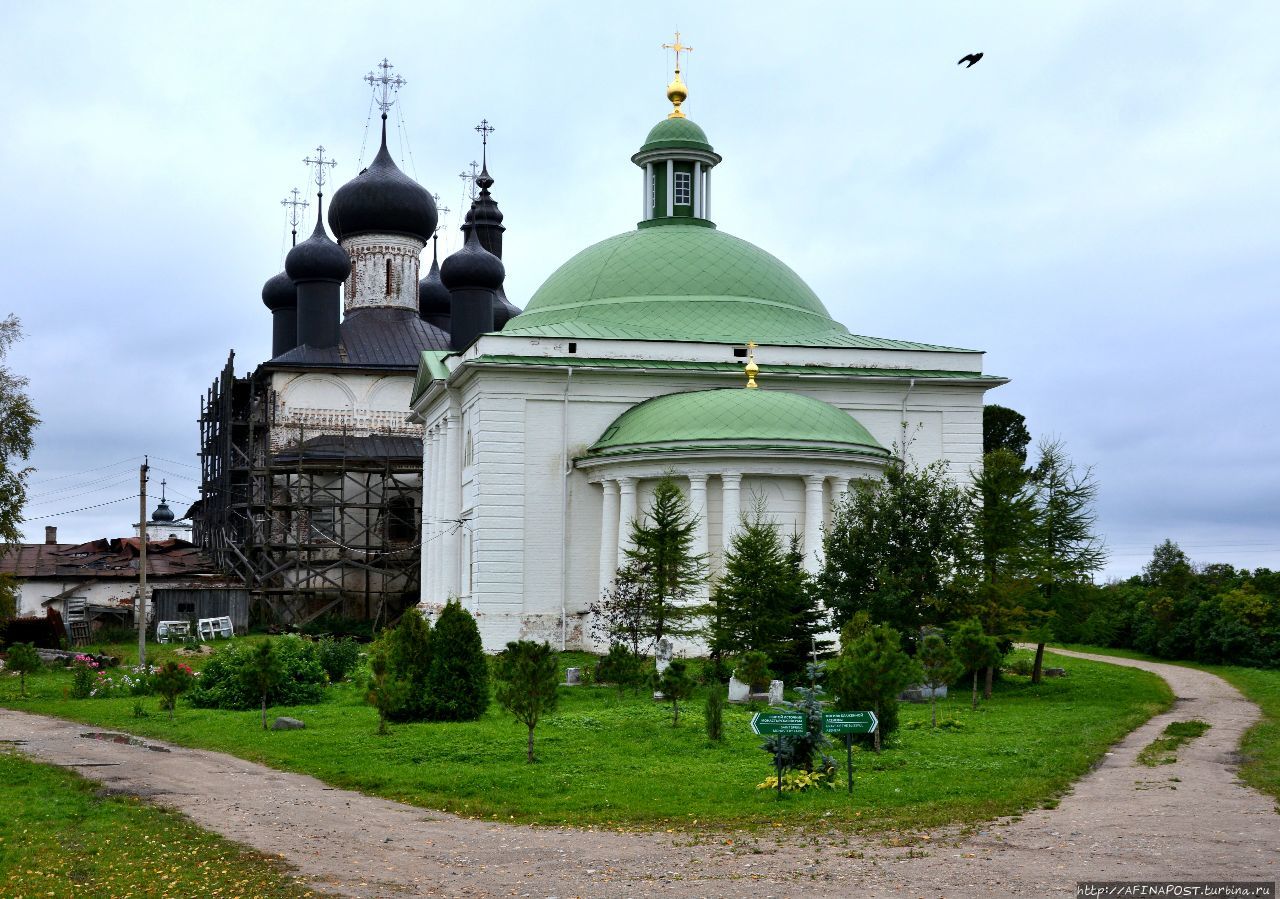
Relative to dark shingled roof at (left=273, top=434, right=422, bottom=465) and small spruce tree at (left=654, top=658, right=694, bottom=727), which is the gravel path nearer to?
small spruce tree at (left=654, top=658, right=694, bottom=727)

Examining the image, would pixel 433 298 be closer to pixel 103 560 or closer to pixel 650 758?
pixel 103 560

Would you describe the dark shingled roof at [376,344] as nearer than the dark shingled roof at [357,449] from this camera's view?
No

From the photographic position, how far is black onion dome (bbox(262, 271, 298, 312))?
192 feet

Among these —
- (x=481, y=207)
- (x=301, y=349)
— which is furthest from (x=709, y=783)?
(x=481, y=207)

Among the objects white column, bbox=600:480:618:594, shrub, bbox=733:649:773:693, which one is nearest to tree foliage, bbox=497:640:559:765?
shrub, bbox=733:649:773:693

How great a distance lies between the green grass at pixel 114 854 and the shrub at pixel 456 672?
291 inches

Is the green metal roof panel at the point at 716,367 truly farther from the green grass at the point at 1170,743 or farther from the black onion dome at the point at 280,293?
the black onion dome at the point at 280,293

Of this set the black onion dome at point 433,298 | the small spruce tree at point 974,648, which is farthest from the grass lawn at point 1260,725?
the black onion dome at point 433,298

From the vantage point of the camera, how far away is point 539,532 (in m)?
36.4

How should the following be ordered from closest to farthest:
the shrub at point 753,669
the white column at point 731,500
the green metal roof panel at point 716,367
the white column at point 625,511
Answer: the shrub at point 753,669 < the white column at point 731,500 < the white column at point 625,511 < the green metal roof panel at point 716,367

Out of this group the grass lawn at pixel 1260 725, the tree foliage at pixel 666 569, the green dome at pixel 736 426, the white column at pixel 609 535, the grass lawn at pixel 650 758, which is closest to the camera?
the grass lawn at pixel 650 758

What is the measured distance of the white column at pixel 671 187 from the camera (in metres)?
43.9

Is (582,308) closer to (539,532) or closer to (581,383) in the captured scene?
(581,383)

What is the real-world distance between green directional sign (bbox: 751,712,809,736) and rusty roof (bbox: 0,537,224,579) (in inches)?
1339
